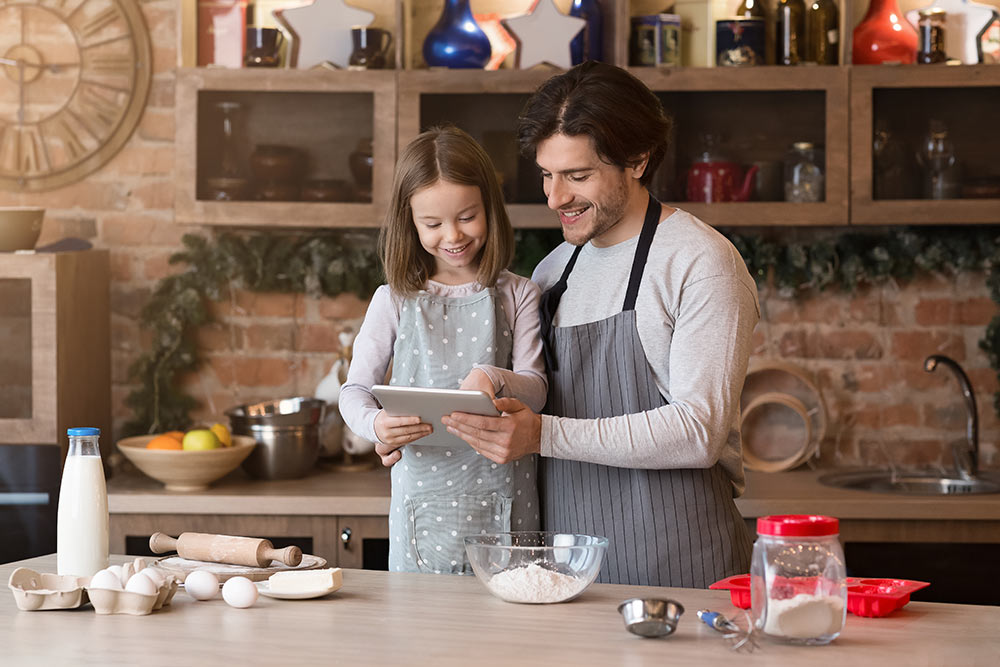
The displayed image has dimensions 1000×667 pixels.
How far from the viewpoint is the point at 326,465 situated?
10.8ft

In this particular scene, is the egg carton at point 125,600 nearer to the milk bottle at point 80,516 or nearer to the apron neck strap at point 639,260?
the milk bottle at point 80,516

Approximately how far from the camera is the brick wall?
342 cm

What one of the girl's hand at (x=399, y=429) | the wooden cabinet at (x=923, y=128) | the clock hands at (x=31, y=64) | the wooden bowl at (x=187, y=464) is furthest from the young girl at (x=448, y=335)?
the clock hands at (x=31, y=64)

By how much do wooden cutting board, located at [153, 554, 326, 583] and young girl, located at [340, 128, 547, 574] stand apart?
0.93ft

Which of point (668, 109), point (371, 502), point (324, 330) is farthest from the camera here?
point (324, 330)

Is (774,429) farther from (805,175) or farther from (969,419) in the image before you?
(805,175)

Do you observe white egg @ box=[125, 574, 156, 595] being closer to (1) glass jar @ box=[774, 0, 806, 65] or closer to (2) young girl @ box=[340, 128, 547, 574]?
(2) young girl @ box=[340, 128, 547, 574]

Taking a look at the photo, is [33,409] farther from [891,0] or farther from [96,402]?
[891,0]

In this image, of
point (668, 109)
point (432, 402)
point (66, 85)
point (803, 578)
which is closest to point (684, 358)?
point (432, 402)

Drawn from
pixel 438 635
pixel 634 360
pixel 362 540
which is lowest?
pixel 362 540

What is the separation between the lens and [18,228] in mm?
3057

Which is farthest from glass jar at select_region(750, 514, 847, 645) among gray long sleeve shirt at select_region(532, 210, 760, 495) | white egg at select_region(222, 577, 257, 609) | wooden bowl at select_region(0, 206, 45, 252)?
wooden bowl at select_region(0, 206, 45, 252)

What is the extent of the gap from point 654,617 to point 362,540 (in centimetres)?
155

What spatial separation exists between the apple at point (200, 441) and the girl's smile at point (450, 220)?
3.58 feet
